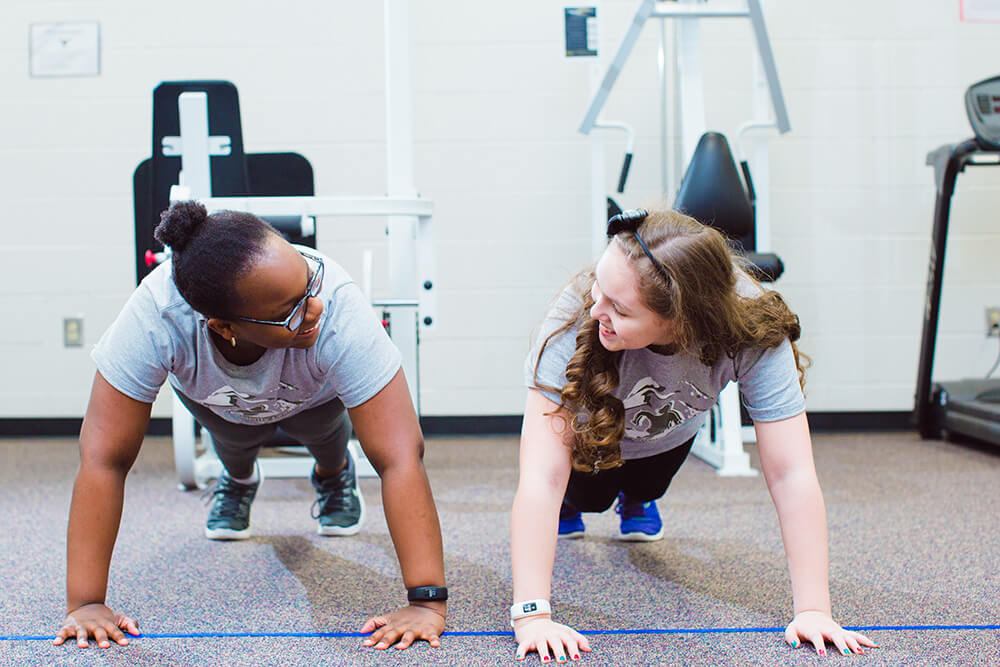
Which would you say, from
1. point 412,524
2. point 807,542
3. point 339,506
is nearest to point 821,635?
point 807,542

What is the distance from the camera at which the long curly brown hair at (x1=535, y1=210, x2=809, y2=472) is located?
1.08 metres

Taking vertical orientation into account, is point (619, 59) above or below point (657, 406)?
above

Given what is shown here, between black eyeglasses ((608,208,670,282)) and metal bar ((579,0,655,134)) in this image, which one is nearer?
black eyeglasses ((608,208,670,282))

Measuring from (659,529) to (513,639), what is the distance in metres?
0.71

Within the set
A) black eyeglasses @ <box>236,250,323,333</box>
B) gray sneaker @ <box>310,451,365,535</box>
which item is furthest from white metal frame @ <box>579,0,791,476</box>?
black eyeglasses @ <box>236,250,323,333</box>

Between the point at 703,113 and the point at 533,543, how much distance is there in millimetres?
1912

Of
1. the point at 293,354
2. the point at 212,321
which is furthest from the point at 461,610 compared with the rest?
the point at 212,321

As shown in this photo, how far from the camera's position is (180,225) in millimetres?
1117

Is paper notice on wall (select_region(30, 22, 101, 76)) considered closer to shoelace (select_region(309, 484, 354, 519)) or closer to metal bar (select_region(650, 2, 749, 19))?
metal bar (select_region(650, 2, 749, 19))

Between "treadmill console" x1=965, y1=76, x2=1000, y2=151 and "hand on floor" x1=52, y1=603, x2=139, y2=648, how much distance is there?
282 centimetres

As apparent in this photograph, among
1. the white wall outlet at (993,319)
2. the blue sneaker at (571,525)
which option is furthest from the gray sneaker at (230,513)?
the white wall outlet at (993,319)

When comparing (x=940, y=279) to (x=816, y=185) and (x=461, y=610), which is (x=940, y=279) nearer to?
(x=816, y=185)

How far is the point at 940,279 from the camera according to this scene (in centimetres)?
304

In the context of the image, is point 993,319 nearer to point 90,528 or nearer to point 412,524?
point 412,524
